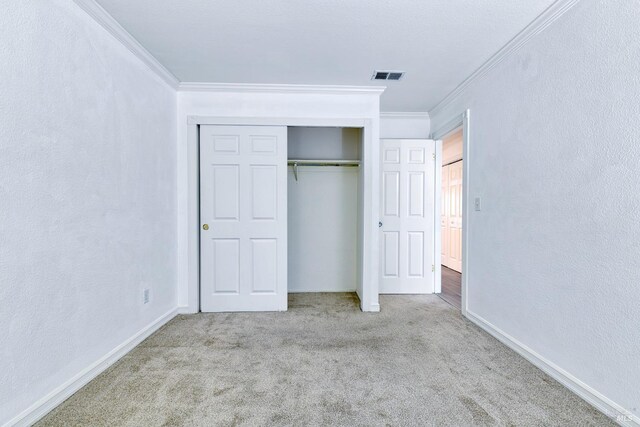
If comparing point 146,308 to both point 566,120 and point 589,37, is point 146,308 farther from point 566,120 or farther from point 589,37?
point 589,37

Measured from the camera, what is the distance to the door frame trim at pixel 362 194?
3.15 meters

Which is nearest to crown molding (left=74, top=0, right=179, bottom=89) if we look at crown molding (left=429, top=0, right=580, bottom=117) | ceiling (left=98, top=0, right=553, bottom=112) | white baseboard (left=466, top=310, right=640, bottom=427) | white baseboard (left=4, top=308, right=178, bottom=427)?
ceiling (left=98, top=0, right=553, bottom=112)

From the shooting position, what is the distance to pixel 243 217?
10.6 feet

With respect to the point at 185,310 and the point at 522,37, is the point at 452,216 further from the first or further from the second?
the point at 185,310

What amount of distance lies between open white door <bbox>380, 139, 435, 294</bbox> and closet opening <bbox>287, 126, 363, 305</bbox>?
0.39 metres

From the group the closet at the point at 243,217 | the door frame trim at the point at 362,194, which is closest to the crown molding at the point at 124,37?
the door frame trim at the point at 362,194

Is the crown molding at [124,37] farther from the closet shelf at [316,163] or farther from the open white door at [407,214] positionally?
the open white door at [407,214]

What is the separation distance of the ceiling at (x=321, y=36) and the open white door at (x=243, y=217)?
59cm

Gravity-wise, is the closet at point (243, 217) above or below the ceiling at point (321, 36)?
below

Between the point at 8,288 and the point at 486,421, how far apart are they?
239 centimetres

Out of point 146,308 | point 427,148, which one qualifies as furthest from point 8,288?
point 427,148

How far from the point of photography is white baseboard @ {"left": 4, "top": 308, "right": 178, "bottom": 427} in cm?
151

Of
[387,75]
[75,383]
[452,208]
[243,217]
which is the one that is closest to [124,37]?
[243,217]

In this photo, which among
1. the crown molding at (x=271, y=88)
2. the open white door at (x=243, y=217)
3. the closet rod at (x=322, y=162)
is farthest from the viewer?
the closet rod at (x=322, y=162)
